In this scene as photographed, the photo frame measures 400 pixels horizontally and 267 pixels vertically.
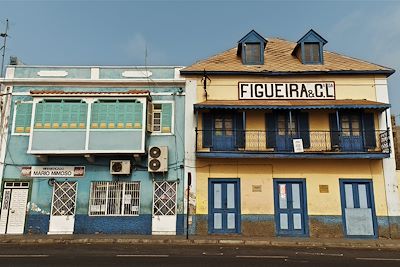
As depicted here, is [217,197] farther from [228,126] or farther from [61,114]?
[61,114]

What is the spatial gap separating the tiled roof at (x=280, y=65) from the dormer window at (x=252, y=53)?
1.29ft

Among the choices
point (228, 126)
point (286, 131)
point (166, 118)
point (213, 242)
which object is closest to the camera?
point (213, 242)

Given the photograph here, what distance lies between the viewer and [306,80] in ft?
57.3

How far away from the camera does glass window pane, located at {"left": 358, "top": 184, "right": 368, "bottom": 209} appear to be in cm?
1617

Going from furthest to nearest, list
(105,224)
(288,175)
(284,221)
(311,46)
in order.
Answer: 1. (311,46)
2. (288,175)
3. (105,224)
4. (284,221)

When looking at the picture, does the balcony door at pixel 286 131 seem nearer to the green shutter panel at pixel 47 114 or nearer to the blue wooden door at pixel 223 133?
the blue wooden door at pixel 223 133

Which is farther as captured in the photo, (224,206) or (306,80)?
(306,80)

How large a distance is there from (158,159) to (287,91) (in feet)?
22.9

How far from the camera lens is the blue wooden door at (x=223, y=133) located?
1667 cm

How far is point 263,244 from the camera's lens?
13914 mm

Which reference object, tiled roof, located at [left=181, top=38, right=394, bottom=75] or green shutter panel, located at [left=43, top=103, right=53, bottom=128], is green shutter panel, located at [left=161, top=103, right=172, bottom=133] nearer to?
tiled roof, located at [left=181, top=38, right=394, bottom=75]

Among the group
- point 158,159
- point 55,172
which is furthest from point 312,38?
point 55,172

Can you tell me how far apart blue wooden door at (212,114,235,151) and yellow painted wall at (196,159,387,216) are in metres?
0.65

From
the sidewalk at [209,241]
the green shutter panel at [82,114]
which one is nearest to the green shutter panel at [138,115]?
the green shutter panel at [82,114]
